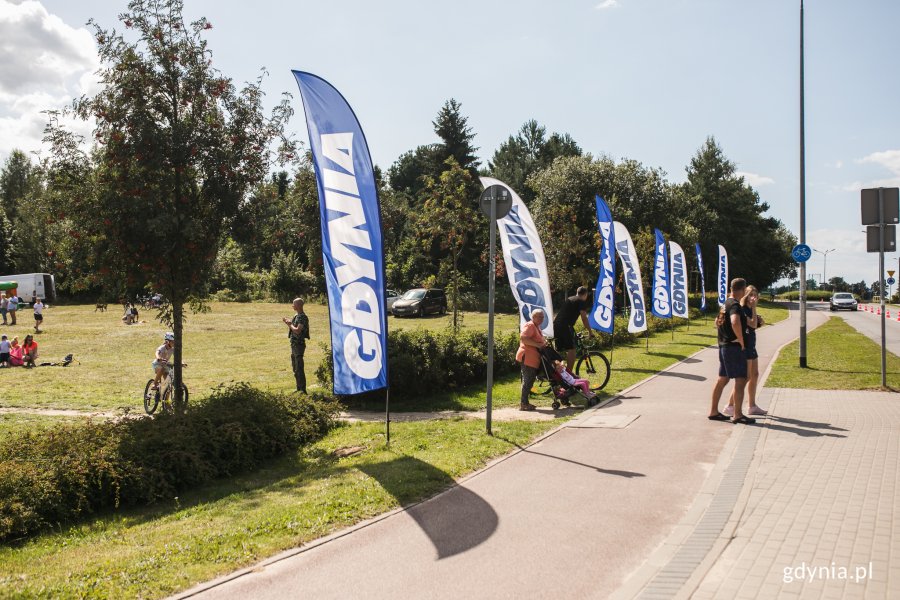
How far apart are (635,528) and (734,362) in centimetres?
433

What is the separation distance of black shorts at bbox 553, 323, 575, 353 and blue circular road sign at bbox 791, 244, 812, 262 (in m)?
7.11

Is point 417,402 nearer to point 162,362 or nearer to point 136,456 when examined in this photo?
point 162,362

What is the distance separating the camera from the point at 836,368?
49.2 feet

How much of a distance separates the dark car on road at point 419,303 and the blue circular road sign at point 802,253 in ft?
83.6

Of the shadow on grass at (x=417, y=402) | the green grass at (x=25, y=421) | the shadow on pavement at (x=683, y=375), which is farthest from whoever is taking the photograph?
the shadow on pavement at (x=683, y=375)

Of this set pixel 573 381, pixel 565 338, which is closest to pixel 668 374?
pixel 565 338

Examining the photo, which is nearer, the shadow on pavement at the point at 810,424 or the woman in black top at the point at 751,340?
the shadow on pavement at the point at 810,424

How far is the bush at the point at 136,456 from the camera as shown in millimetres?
6270

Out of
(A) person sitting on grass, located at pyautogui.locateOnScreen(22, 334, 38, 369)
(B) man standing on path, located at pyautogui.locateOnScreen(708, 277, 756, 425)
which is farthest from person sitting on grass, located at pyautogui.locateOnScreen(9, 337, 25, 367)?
(B) man standing on path, located at pyautogui.locateOnScreen(708, 277, 756, 425)

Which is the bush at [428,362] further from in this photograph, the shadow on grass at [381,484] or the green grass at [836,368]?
the green grass at [836,368]

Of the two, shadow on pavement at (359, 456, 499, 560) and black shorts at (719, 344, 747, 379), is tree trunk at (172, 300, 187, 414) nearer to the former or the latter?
shadow on pavement at (359, 456, 499, 560)

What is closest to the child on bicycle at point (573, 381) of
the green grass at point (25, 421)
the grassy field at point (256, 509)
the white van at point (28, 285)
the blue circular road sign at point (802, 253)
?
the grassy field at point (256, 509)

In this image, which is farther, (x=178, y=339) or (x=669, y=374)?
(x=669, y=374)

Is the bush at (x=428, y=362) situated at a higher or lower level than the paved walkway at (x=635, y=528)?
higher
